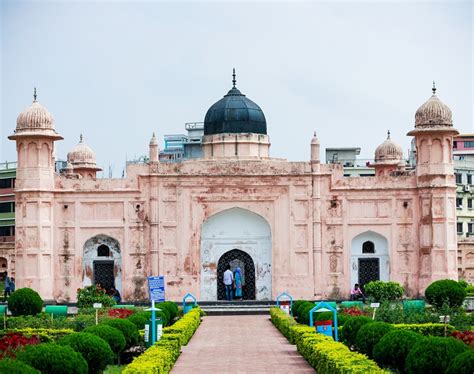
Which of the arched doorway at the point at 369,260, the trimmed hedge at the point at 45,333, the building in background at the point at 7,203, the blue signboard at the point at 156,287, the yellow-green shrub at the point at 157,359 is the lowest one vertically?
the yellow-green shrub at the point at 157,359

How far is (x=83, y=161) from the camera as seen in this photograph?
46562mm

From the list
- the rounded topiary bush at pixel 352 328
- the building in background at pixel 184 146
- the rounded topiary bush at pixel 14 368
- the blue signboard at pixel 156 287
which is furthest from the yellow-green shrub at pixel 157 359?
the building in background at pixel 184 146

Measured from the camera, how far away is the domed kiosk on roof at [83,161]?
46375mm

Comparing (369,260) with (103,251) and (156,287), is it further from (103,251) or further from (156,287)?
(156,287)

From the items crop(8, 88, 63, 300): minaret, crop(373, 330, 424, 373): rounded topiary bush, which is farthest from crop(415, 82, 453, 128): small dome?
crop(373, 330, 424, 373): rounded topiary bush

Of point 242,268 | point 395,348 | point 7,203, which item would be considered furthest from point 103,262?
point 7,203

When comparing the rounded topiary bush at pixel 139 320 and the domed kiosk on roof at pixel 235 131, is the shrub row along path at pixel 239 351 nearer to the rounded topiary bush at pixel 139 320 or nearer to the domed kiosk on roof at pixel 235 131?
the rounded topiary bush at pixel 139 320

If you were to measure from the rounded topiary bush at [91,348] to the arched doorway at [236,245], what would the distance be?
1944 centimetres

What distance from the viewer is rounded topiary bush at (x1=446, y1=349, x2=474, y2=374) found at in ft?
48.3

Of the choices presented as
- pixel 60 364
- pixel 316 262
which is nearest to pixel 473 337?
pixel 60 364

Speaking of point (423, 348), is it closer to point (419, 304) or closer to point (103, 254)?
point (419, 304)

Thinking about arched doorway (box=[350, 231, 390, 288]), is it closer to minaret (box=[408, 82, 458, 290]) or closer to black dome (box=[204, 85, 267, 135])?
minaret (box=[408, 82, 458, 290])

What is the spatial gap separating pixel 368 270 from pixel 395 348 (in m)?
19.5

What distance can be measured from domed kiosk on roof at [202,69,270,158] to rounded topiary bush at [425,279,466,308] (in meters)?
10.2
